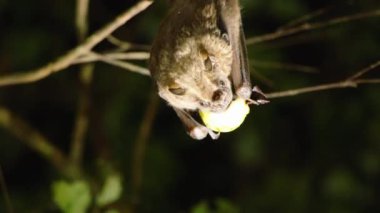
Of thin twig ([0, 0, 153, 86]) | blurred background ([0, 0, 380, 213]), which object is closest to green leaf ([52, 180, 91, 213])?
thin twig ([0, 0, 153, 86])

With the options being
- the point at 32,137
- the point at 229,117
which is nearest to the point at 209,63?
the point at 229,117

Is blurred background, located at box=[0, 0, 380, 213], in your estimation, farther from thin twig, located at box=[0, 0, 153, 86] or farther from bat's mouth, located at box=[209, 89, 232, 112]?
bat's mouth, located at box=[209, 89, 232, 112]

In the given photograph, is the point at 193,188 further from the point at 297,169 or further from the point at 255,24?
the point at 255,24

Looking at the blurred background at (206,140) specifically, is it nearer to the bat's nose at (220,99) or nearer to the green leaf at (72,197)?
the green leaf at (72,197)

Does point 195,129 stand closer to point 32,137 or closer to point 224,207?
point 224,207

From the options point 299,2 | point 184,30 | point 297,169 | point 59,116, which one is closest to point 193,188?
point 297,169

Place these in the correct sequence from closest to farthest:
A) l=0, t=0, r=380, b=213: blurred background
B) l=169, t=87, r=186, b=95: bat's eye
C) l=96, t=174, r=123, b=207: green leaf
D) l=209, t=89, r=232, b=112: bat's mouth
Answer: l=209, t=89, r=232, b=112: bat's mouth < l=169, t=87, r=186, b=95: bat's eye < l=96, t=174, r=123, b=207: green leaf < l=0, t=0, r=380, b=213: blurred background
